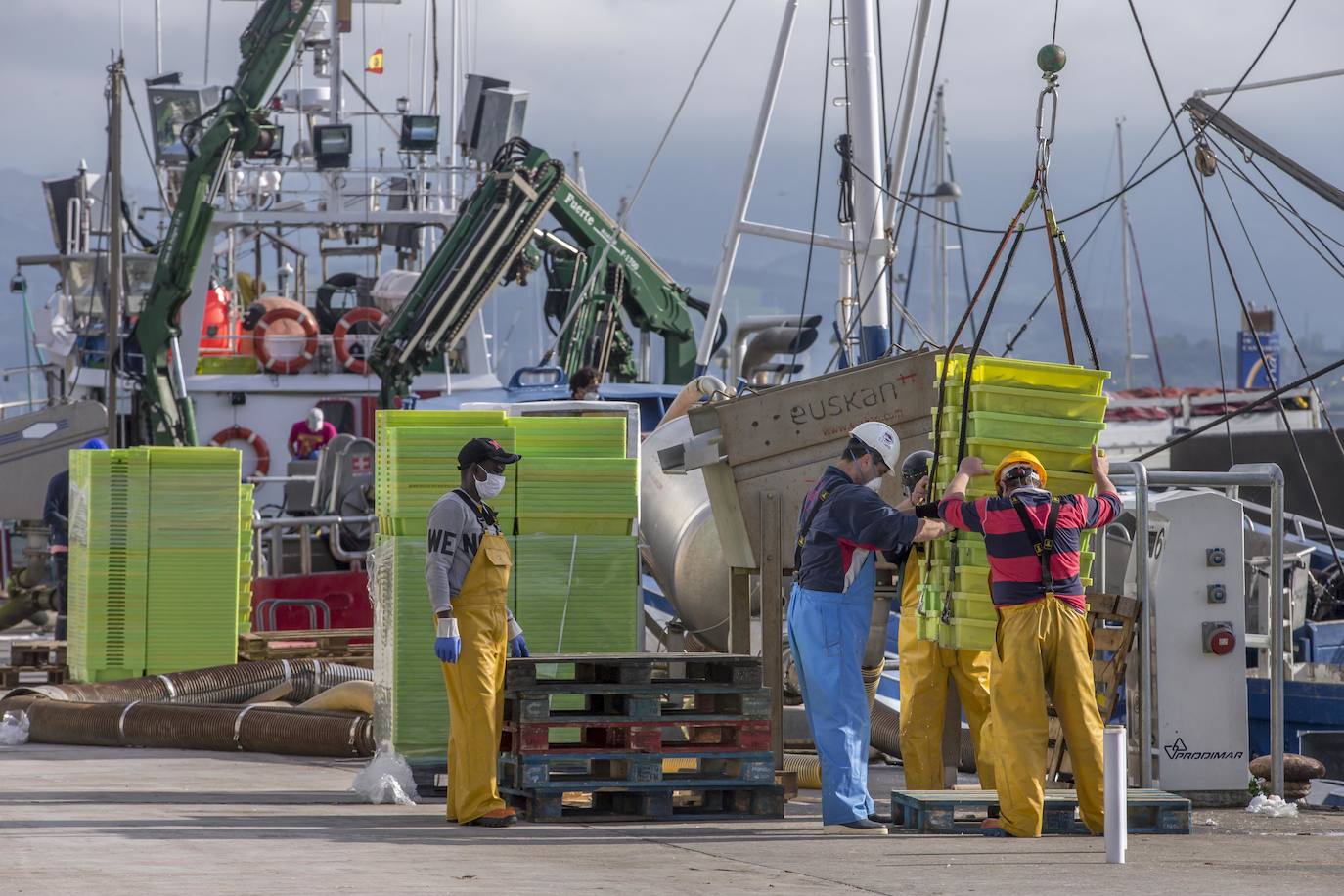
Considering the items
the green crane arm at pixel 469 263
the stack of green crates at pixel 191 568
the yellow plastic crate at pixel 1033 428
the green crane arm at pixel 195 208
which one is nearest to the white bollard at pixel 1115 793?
the yellow plastic crate at pixel 1033 428

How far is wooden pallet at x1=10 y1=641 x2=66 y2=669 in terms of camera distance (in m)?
16.0

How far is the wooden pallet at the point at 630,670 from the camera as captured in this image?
28.9 ft

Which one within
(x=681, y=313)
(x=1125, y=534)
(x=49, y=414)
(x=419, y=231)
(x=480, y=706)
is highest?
(x=419, y=231)

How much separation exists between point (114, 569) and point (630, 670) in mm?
6367

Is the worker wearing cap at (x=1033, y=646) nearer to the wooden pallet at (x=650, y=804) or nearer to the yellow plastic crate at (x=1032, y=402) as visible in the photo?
the yellow plastic crate at (x=1032, y=402)

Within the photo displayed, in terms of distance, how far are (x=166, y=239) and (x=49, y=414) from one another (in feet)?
12.3

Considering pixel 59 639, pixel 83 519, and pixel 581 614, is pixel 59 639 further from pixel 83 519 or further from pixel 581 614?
pixel 581 614

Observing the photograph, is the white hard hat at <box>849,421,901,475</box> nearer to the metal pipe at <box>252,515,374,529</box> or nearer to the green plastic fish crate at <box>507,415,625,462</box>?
the green plastic fish crate at <box>507,415,625,462</box>

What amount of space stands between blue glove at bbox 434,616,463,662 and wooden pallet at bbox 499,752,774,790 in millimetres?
703

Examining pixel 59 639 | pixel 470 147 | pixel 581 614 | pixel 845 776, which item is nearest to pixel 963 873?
pixel 845 776

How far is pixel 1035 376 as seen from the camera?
890 cm

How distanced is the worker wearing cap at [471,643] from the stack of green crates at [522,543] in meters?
1.40

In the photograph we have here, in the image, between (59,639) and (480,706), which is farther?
(59,639)

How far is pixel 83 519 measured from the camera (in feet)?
46.6
